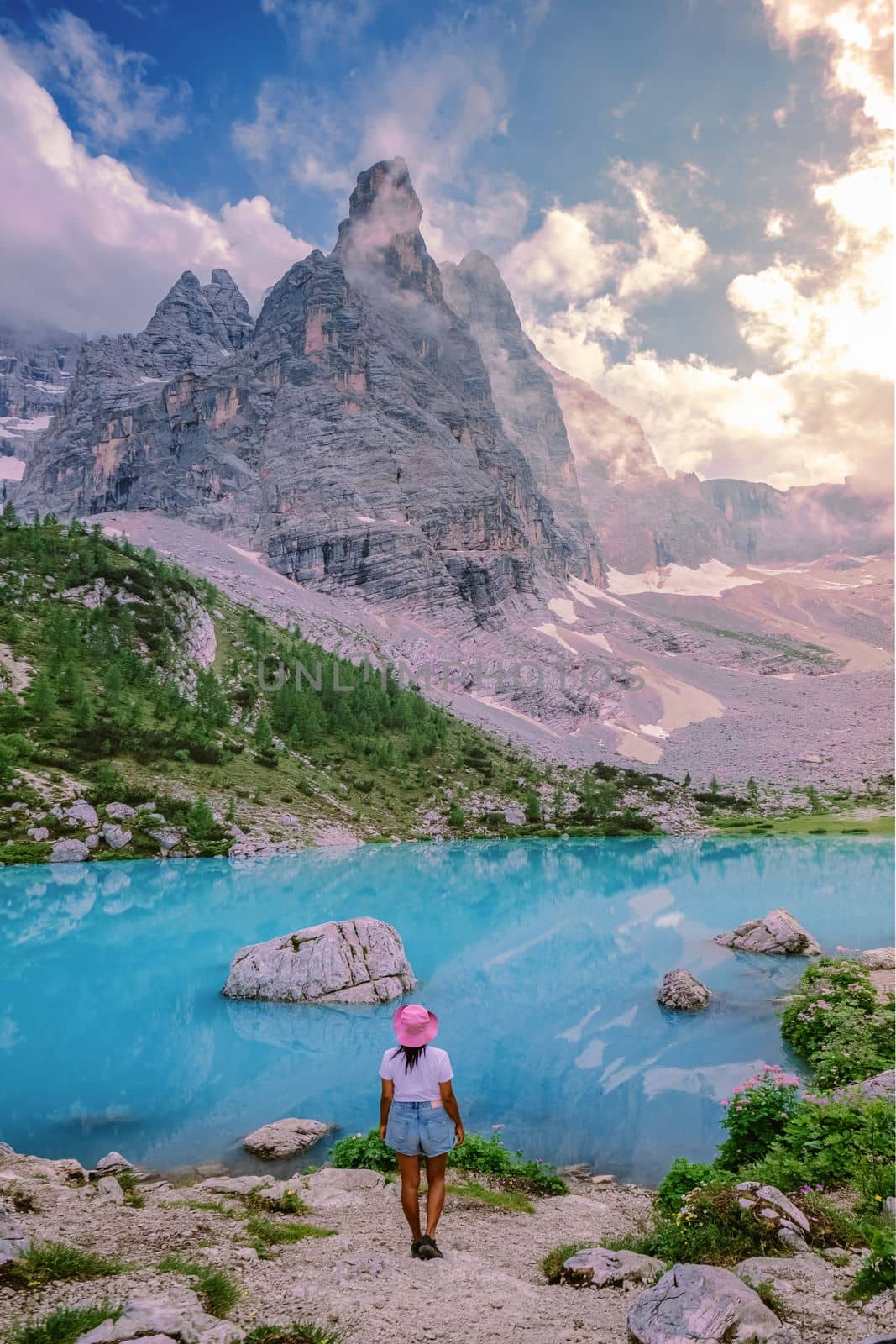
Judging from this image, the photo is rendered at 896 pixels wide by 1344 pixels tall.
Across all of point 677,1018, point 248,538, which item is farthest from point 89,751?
point 248,538

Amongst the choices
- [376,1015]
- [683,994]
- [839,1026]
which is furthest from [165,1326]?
[683,994]

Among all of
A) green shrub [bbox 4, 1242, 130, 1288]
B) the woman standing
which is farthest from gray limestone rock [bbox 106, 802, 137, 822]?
the woman standing

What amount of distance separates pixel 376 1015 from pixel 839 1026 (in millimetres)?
14808

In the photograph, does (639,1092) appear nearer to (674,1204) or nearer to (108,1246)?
(674,1204)

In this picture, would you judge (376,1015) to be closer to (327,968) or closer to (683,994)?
(327,968)

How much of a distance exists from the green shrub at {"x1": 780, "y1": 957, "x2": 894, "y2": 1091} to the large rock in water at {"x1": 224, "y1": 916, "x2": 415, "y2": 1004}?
559 inches

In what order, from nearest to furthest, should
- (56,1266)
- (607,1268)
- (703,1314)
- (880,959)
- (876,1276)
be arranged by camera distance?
1. (703,1314)
2. (56,1266)
3. (876,1276)
4. (607,1268)
5. (880,959)

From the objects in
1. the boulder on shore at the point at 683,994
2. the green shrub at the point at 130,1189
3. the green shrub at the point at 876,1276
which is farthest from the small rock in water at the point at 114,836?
the green shrub at the point at 876,1276

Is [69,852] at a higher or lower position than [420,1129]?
lower

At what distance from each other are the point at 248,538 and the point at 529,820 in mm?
122908

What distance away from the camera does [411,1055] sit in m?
7.95

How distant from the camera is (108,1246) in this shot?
23.3 ft

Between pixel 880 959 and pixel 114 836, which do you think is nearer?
pixel 880 959

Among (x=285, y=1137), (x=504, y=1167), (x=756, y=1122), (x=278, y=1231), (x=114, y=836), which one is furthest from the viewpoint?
(x=114, y=836)
